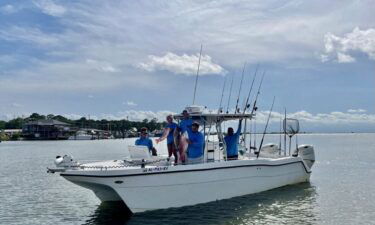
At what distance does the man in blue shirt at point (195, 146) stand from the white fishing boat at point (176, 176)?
1.26 ft

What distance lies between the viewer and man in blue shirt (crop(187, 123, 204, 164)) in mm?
14445

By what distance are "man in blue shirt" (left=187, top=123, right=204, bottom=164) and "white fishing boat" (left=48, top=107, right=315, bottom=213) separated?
383 mm

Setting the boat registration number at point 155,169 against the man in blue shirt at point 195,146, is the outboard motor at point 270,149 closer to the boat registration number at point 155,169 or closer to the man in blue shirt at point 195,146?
the man in blue shirt at point 195,146

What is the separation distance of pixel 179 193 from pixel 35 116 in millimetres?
197817

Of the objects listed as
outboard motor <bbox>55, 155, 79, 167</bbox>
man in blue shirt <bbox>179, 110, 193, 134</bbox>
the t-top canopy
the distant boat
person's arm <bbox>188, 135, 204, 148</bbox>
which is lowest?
the distant boat

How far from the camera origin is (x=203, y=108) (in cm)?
1546

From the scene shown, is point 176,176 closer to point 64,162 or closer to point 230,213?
point 230,213

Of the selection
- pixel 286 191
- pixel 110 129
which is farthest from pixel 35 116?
pixel 286 191

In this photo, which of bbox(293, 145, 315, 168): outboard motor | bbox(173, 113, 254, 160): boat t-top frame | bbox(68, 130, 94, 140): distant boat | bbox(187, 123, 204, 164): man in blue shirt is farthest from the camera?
bbox(68, 130, 94, 140): distant boat

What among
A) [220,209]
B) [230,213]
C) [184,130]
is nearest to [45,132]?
[184,130]

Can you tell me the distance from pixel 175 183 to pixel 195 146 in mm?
1594

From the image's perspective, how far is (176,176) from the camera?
1342 cm

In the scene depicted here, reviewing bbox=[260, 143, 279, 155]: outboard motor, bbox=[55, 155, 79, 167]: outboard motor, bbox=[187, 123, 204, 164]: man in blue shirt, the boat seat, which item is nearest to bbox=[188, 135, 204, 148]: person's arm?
bbox=[187, 123, 204, 164]: man in blue shirt

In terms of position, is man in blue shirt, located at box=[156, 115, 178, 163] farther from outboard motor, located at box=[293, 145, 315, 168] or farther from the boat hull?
outboard motor, located at box=[293, 145, 315, 168]
